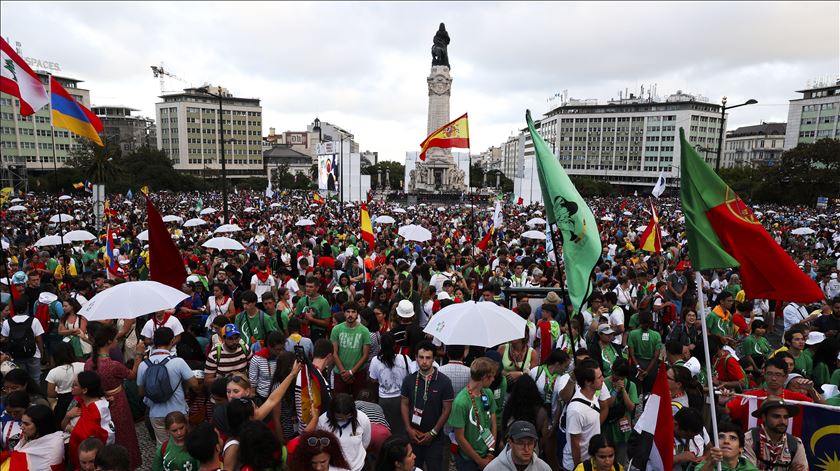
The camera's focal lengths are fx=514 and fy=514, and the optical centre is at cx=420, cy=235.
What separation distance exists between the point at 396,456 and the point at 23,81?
833cm

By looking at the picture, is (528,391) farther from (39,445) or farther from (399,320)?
(39,445)

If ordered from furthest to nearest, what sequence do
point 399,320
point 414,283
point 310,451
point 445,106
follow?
point 445,106
point 414,283
point 399,320
point 310,451

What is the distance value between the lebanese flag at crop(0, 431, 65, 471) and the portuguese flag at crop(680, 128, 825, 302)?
16.5ft

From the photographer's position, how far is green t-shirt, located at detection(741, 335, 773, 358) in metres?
6.52

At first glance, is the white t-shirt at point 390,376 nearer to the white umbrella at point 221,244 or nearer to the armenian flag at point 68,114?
the armenian flag at point 68,114

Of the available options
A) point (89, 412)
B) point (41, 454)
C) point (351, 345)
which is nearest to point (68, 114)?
point (89, 412)

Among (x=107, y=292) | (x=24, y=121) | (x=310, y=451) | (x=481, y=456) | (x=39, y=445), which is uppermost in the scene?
(x=24, y=121)

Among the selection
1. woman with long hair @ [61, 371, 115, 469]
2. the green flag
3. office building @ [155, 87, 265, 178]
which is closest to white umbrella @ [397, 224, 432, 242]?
the green flag

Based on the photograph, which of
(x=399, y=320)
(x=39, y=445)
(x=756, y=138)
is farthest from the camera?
(x=756, y=138)

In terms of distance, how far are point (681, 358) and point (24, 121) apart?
9837 centimetres

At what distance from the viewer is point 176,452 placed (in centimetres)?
376

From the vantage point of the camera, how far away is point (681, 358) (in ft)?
18.2

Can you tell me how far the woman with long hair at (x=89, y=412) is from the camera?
13.5 ft

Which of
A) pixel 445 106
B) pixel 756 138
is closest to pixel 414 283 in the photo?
pixel 445 106
